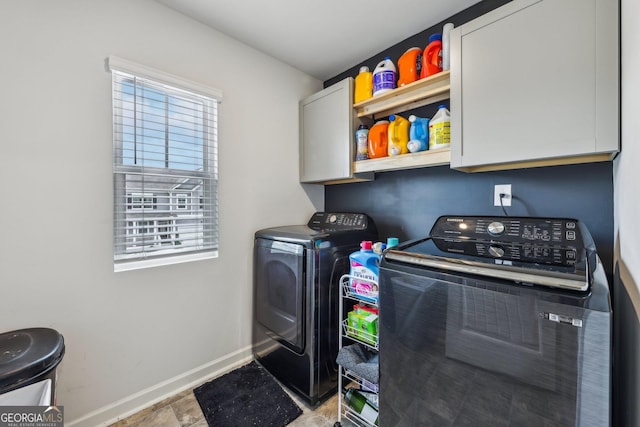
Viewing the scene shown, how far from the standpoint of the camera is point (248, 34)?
1.86m

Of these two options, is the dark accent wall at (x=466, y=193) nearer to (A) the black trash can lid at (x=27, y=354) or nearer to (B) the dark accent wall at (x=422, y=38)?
(B) the dark accent wall at (x=422, y=38)

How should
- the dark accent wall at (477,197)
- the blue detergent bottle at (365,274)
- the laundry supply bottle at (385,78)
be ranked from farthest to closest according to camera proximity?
the laundry supply bottle at (385,78) < the blue detergent bottle at (365,274) < the dark accent wall at (477,197)

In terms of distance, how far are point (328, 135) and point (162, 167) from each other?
119cm

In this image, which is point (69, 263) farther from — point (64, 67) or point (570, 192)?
point (570, 192)

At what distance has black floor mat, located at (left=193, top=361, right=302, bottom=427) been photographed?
147 centimetres

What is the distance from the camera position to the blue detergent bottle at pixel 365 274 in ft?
4.58

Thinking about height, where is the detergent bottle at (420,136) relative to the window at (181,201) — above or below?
above

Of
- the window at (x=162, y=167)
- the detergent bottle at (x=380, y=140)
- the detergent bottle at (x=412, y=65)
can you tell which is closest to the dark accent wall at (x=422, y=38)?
the detergent bottle at (x=412, y=65)

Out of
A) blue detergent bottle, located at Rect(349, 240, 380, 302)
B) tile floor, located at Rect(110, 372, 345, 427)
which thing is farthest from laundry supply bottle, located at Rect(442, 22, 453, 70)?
tile floor, located at Rect(110, 372, 345, 427)

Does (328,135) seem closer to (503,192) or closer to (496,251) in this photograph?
(503,192)

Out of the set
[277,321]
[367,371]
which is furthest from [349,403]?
[277,321]

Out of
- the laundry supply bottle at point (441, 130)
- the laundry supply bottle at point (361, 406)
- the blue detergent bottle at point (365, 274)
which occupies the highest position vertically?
the laundry supply bottle at point (441, 130)

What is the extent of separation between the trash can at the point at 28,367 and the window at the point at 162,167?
0.44 meters

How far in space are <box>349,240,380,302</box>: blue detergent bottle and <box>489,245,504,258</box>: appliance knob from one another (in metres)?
0.52
